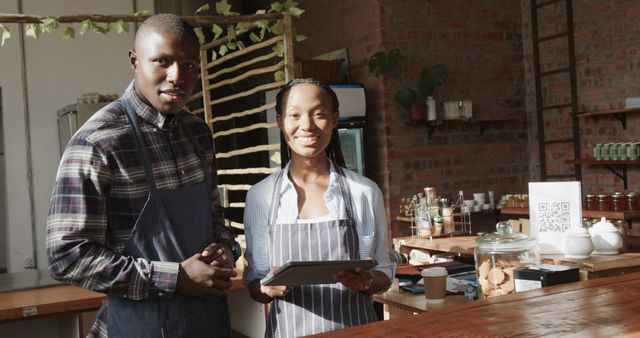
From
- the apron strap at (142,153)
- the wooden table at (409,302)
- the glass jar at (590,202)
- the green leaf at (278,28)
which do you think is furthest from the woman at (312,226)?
the glass jar at (590,202)

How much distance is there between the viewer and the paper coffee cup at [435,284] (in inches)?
106

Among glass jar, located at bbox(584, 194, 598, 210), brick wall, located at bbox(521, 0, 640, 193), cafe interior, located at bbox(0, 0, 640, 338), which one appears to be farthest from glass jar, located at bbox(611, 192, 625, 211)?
brick wall, located at bbox(521, 0, 640, 193)

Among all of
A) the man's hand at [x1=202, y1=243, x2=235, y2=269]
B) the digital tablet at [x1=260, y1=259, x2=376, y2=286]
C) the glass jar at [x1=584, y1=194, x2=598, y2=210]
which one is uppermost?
the man's hand at [x1=202, y1=243, x2=235, y2=269]

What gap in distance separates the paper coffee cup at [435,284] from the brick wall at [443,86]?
3467mm

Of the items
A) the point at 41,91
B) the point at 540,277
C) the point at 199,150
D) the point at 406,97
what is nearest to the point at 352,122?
the point at 406,97

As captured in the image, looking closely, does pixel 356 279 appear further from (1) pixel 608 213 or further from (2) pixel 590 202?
(2) pixel 590 202

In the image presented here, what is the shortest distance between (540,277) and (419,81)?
13.3 ft

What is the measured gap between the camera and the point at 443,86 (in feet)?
21.4

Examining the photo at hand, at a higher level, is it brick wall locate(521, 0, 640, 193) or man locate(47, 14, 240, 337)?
brick wall locate(521, 0, 640, 193)

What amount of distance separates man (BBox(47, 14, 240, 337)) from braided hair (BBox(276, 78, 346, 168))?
40 centimetres

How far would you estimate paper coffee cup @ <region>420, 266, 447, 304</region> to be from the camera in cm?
270

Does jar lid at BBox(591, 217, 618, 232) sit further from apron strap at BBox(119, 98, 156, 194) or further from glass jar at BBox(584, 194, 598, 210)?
glass jar at BBox(584, 194, 598, 210)

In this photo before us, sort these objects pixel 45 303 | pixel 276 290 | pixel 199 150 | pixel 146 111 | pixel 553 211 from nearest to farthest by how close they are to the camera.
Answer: pixel 146 111, pixel 199 150, pixel 276 290, pixel 45 303, pixel 553 211

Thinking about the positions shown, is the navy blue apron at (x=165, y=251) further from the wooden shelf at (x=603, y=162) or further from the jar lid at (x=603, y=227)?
the wooden shelf at (x=603, y=162)
